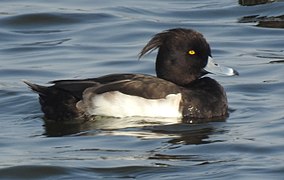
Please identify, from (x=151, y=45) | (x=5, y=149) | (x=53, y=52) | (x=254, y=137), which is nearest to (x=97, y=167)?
(x=5, y=149)

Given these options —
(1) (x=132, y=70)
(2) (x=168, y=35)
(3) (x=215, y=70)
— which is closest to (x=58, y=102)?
(2) (x=168, y=35)

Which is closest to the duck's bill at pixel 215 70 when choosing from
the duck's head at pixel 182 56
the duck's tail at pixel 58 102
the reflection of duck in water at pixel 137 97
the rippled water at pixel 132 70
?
the duck's head at pixel 182 56

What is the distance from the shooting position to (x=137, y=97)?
1147 centimetres

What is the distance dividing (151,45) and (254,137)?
5.36ft

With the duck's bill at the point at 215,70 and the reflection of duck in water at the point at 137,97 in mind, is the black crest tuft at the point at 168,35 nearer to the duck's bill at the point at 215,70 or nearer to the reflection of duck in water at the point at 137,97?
the reflection of duck in water at the point at 137,97

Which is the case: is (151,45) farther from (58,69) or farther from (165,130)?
(58,69)

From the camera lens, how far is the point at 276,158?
9898 mm

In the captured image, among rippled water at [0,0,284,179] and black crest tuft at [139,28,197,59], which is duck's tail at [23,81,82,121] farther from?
black crest tuft at [139,28,197,59]

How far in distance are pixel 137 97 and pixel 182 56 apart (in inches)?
29.8

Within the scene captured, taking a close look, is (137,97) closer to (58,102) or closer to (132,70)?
(58,102)

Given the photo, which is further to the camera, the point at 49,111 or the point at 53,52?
the point at 53,52

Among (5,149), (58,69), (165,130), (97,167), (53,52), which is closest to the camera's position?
(97,167)

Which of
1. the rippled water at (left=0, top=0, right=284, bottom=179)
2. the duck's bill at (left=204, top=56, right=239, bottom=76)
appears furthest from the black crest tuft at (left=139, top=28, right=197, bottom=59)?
the rippled water at (left=0, top=0, right=284, bottom=179)

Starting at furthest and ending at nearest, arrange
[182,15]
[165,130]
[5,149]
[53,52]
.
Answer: [182,15] < [53,52] < [165,130] < [5,149]
